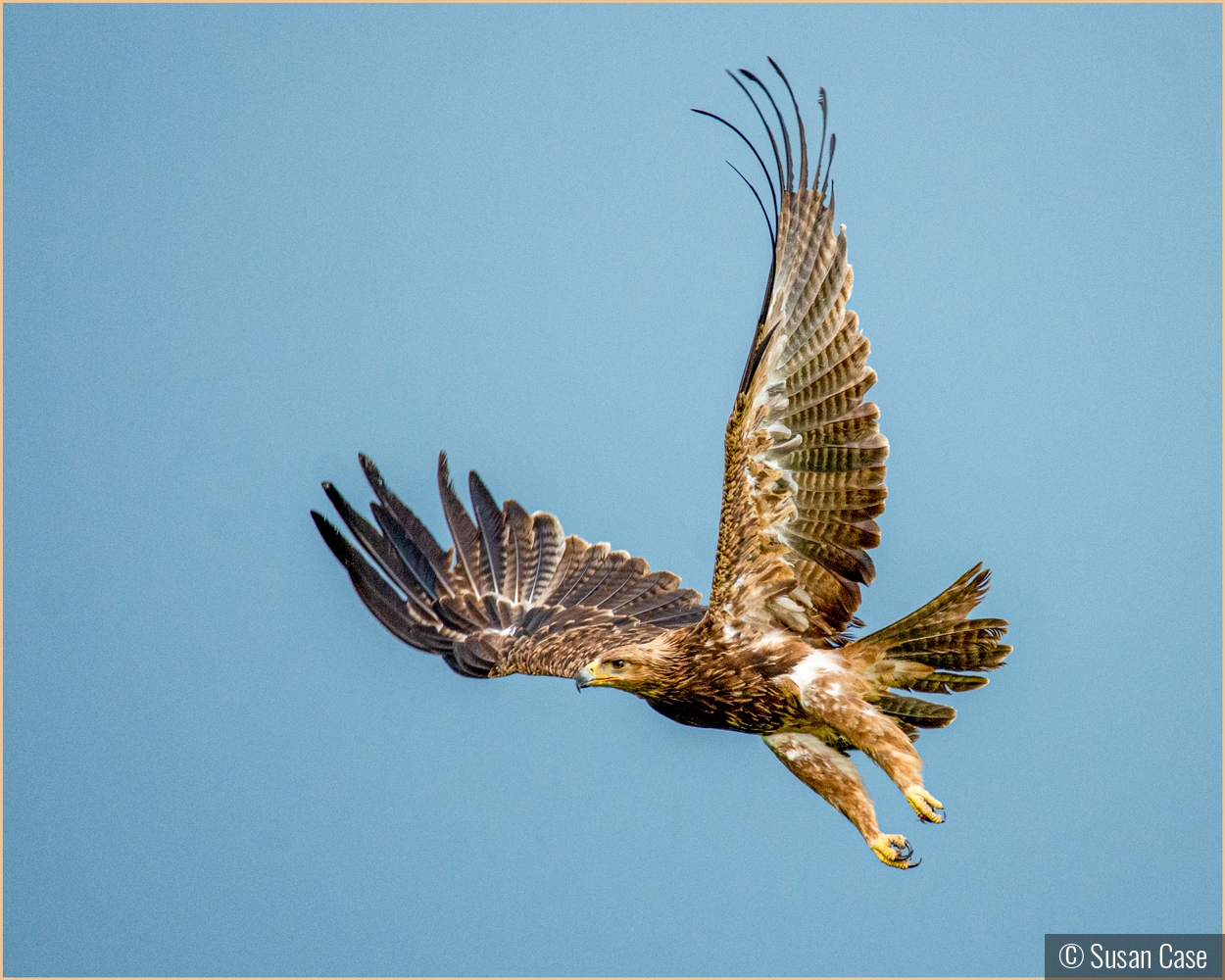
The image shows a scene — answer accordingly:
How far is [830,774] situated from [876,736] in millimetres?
867

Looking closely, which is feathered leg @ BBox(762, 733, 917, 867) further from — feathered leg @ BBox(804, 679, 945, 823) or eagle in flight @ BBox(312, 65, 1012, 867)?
feathered leg @ BBox(804, 679, 945, 823)

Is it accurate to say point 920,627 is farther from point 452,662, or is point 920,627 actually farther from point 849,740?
point 452,662

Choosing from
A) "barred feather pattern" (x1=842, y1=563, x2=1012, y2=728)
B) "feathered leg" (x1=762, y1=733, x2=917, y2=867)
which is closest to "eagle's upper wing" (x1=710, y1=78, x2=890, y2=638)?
"barred feather pattern" (x1=842, y1=563, x2=1012, y2=728)

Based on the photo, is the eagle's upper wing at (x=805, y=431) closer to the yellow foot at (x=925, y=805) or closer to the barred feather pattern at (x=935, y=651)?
the barred feather pattern at (x=935, y=651)

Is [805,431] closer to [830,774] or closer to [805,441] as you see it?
[805,441]

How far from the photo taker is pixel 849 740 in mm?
8039

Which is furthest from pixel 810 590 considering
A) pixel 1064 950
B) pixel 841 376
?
pixel 1064 950

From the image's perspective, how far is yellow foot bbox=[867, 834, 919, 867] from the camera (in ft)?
26.3

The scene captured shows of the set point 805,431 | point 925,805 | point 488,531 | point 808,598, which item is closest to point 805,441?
point 805,431

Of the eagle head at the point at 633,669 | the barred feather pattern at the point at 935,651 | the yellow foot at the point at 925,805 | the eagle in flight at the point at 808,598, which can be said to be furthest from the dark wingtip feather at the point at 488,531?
the yellow foot at the point at 925,805

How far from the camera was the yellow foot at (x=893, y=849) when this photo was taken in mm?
8008

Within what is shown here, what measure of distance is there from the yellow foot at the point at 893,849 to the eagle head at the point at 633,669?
4.04ft

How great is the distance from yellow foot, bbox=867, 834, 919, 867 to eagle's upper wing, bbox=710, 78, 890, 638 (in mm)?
1177

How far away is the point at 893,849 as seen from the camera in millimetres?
8039
